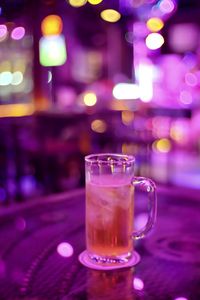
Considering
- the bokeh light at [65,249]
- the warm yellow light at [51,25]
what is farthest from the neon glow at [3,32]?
the bokeh light at [65,249]

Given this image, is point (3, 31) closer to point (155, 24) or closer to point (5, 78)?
point (5, 78)

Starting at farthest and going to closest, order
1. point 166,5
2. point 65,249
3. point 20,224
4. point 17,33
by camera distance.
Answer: point 17,33, point 166,5, point 20,224, point 65,249

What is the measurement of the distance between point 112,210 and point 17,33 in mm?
6101

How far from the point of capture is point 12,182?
4.32 m

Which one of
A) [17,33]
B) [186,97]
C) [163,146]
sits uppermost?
[17,33]

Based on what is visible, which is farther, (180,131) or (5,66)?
(5,66)

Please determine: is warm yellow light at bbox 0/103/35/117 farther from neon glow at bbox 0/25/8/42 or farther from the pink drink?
the pink drink

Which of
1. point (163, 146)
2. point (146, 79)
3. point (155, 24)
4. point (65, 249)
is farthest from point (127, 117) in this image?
point (65, 249)

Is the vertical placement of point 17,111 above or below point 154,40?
below

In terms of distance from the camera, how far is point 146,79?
305 inches

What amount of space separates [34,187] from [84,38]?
180 inches

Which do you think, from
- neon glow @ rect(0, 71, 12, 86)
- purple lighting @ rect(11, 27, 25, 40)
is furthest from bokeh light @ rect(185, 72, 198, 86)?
neon glow @ rect(0, 71, 12, 86)

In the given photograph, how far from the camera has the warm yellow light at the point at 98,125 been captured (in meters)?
4.50

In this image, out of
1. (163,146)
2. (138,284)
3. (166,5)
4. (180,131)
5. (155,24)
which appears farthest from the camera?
(155,24)
